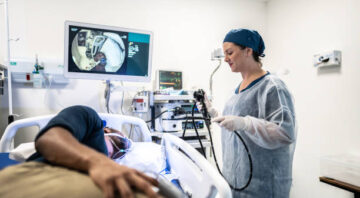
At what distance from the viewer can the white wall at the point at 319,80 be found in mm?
1857

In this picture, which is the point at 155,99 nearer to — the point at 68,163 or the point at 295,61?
the point at 68,163

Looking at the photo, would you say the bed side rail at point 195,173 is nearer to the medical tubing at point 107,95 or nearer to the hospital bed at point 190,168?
the hospital bed at point 190,168

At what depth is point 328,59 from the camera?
200 cm

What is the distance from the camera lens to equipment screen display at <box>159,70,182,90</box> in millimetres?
2262

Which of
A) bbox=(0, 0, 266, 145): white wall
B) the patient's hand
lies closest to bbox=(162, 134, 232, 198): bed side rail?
the patient's hand

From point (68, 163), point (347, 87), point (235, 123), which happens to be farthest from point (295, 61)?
point (68, 163)

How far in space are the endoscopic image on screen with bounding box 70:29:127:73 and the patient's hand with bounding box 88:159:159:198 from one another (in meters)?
1.44

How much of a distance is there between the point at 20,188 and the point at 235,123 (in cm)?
85

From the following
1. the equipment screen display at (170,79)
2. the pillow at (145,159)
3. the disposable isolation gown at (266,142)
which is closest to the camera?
the disposable isolation gown at (266,142)

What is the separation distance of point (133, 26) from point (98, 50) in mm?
628

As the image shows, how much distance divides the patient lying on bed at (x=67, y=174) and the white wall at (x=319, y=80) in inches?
79.5

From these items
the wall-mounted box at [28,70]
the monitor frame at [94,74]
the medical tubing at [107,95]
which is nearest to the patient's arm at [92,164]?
the monitor frame at [94,74]

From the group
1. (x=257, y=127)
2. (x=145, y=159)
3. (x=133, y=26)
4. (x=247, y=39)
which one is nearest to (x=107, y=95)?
(x=133, y=26)

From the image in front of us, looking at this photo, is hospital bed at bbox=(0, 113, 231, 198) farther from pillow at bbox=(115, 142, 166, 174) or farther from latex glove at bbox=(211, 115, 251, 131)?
latex glove at bbox=(211, 115, 251, 131)
